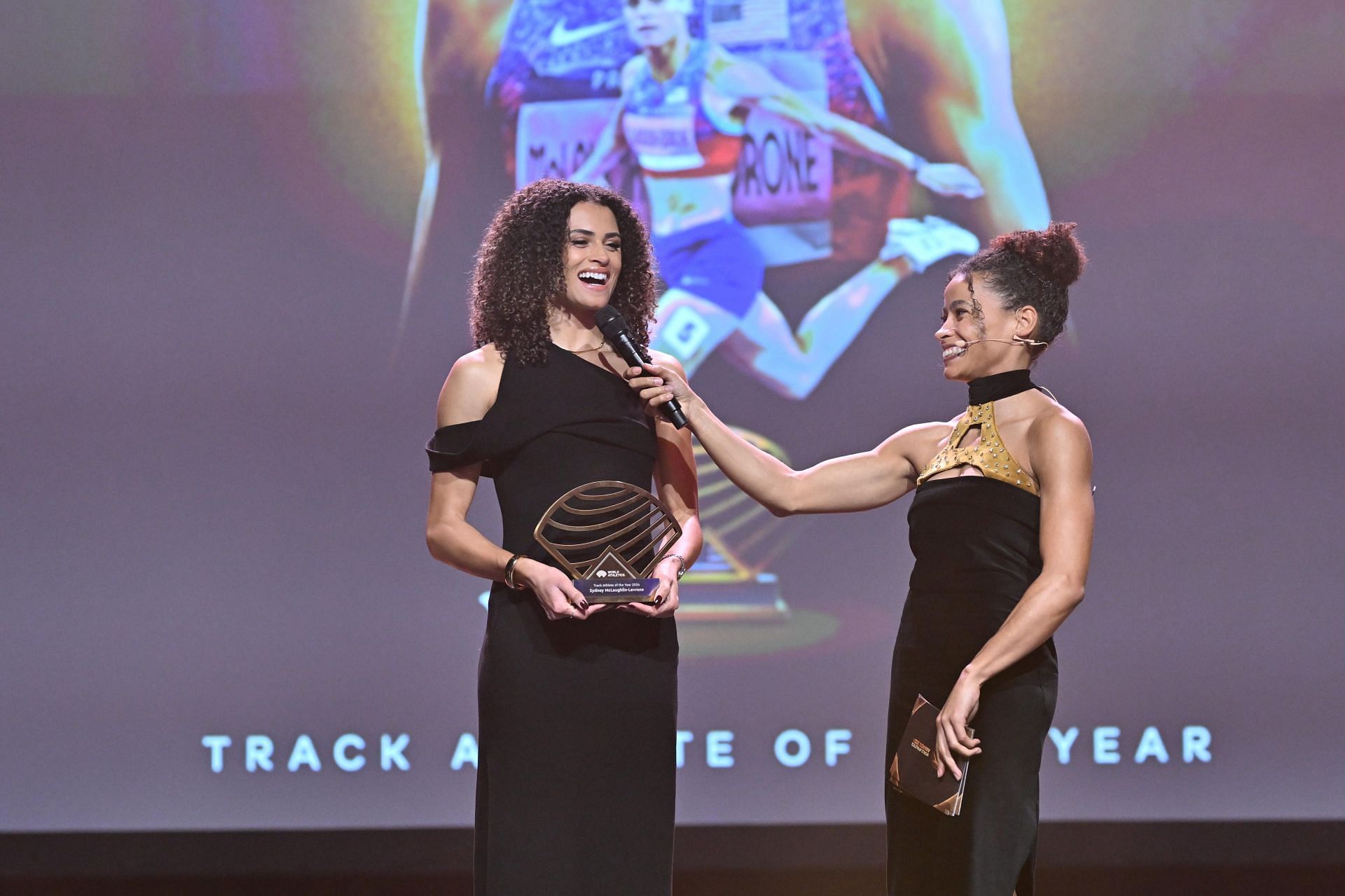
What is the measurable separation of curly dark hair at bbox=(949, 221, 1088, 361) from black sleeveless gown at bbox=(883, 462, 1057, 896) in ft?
1.12

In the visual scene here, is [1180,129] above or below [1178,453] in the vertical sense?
above

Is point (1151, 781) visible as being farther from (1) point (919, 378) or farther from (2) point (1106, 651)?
(1) point (919, 378)

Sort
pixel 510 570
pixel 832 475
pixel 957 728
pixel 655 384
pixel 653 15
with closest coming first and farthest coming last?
pixel 957 728 → pixel 510 570 → pixel 655 384 → pixel 832 475 → pixel 653 15

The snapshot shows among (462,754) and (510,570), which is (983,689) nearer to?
(510,570)

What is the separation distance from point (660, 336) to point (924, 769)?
6.35 ft

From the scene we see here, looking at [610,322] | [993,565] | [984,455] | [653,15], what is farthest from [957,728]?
[653,15]

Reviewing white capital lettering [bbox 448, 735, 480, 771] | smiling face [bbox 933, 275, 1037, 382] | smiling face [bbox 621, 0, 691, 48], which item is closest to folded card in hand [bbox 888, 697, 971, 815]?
smiling face [bbox 933, 275, 1037, 382]

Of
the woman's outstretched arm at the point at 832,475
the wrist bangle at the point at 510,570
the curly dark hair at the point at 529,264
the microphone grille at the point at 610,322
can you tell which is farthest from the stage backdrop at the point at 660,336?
the wrist bangle at the point at 510,570

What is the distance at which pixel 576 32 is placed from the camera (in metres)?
3.56

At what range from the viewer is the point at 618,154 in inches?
141

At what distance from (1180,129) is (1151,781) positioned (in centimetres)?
199

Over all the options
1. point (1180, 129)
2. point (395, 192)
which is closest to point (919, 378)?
point (1180, 129)

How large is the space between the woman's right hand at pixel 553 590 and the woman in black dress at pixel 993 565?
14.3 inches

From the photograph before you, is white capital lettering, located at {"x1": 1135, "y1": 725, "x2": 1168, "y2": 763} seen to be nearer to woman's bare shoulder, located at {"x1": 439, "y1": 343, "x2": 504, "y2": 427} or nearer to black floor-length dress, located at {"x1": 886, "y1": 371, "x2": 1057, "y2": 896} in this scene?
black floor-length dress, located at {"x1": 886, "y1": 371, "x2": 1057, "y2": 896}
